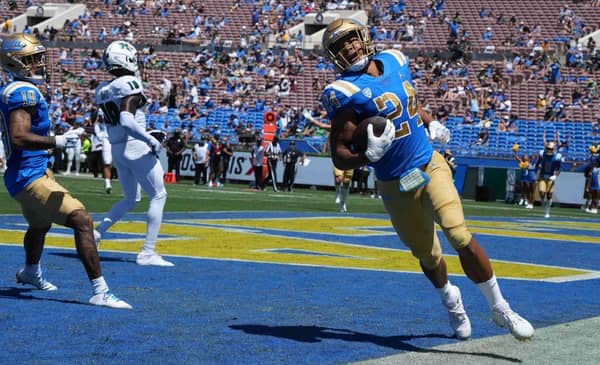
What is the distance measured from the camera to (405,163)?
632 centimetres

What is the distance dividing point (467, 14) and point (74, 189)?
2369cm

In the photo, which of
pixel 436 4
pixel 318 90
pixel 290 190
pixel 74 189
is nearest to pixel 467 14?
pixel 436 4

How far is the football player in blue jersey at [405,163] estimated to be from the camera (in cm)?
616

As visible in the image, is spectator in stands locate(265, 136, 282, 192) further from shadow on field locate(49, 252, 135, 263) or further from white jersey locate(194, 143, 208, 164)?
shadow on field locate(49, 252, 135, 263)

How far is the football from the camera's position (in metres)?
5.88

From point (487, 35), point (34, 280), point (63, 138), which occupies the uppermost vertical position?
point (487, 35)

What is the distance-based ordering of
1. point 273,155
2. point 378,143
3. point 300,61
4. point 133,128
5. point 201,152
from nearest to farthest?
point 378,143 < point 133,128 < point 273,155 < point 201,152 < point 300,61

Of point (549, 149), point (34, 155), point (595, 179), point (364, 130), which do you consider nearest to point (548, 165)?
point (549, 149)

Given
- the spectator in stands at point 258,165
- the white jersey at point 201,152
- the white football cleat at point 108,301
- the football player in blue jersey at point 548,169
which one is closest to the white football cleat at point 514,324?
the white football cleat at point 108,301

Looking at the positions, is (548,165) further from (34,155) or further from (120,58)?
(34,155)

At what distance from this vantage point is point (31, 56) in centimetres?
750

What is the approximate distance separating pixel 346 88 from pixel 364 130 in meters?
0.37

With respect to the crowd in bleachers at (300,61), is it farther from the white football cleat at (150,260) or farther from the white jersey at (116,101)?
the white football cleat at (150,260)

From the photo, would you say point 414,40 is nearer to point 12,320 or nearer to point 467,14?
point 467,14
